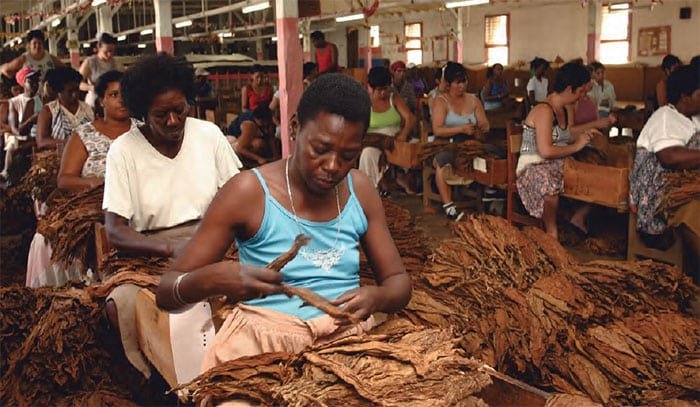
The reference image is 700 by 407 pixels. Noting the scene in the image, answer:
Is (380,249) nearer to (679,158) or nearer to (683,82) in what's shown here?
(679,158)

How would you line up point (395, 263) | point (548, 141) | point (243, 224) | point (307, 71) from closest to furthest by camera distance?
point (243, 224), point (395, 263), point (548, 141), point (307, 71)

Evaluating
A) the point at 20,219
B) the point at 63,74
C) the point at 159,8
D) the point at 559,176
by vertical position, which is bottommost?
the point at 20,219

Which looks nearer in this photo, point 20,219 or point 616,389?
point 616,389

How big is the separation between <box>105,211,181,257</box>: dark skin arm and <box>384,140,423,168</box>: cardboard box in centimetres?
455

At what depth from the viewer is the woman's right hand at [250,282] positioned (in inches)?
77.7

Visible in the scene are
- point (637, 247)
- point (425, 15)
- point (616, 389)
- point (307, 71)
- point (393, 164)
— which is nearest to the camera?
point (616, 389)

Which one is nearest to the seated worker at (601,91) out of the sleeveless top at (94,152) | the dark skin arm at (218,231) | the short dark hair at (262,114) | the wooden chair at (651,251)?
the short dark hair at (262,114)

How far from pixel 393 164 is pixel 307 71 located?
8.55 ft

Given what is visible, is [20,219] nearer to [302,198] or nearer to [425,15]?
[302,198]

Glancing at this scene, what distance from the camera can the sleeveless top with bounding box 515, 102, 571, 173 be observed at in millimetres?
6156

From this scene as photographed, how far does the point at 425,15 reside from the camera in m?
25.1

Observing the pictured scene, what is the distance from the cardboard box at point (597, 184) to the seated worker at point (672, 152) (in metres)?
0.25

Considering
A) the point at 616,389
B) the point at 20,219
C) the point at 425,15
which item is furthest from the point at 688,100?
the point at 425,15

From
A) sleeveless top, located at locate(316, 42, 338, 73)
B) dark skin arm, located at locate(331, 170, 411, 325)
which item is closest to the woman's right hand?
dark skin arm, located at locate(331, 170, 411, 325)
